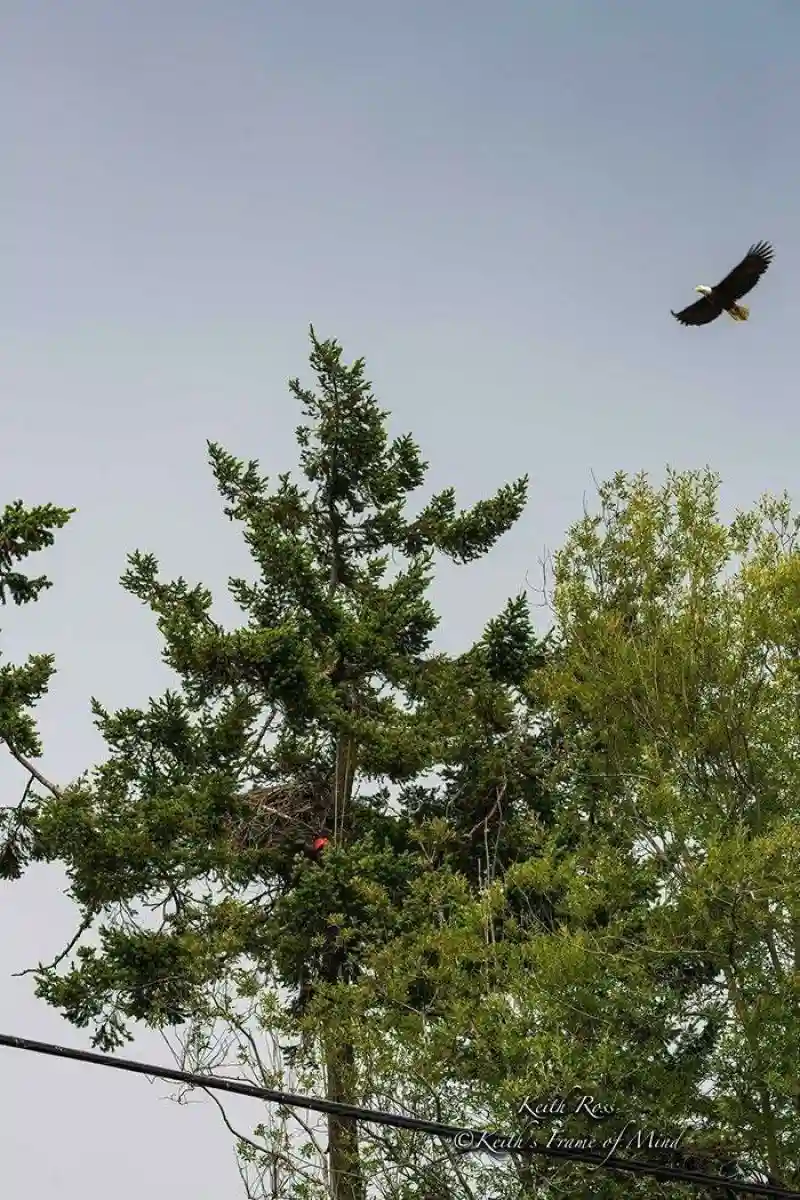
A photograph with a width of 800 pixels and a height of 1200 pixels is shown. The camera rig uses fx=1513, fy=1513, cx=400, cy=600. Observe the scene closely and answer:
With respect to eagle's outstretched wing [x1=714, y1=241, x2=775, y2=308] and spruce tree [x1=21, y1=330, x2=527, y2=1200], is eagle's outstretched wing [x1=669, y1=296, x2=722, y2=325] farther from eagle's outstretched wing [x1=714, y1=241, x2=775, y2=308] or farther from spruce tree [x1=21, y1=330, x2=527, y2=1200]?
spruce tree [x1=21, y1=330, x2=527, y2=1200]

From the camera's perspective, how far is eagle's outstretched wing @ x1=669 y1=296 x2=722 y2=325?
19500 mm

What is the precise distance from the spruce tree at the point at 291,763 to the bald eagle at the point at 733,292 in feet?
22.8

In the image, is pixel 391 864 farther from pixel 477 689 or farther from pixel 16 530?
pixel 16 530

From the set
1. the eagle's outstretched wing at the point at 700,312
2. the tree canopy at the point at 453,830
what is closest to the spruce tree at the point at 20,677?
the tree canopy at the point at 453,830

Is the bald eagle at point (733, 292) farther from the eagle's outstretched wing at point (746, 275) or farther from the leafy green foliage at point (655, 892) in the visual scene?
the leafy green foliage at point (655, 892)

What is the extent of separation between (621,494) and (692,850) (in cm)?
501

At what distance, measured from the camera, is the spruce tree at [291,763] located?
20.8 meters

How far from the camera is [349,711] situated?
945 inches

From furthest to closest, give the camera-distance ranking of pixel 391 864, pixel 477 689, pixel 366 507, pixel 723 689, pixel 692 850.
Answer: pixel 366 507, pixel 477 689, pixel 391 864, pixel 723 689, pixel 692 850

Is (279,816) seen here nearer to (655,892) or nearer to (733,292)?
(655,892)

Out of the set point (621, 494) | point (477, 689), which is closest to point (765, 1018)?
point (621, 494)

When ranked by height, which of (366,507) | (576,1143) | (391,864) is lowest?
(576,1143)

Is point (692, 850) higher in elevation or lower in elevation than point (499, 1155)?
higher

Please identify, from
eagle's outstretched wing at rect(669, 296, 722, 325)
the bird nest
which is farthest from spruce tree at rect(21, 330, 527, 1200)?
→ eagle's outstretched wing at rect(669, 296, 722, 325)
